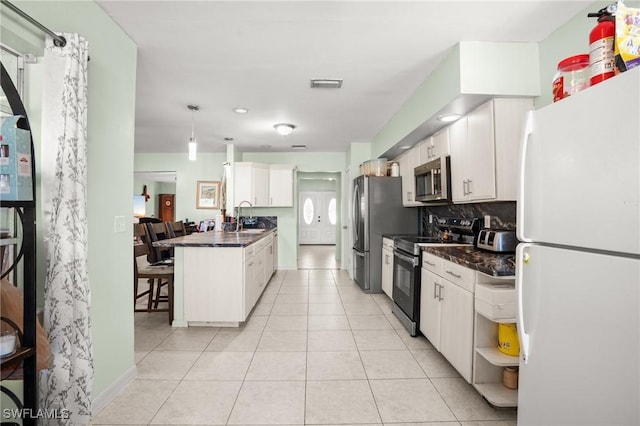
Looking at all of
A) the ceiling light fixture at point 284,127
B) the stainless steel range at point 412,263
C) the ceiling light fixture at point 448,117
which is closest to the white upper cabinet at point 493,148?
the ceiling light fixture at point 448,117

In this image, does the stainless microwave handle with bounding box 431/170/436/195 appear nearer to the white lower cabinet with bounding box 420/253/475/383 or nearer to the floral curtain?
the white lower cabinet with bounding box 420/253/475/383

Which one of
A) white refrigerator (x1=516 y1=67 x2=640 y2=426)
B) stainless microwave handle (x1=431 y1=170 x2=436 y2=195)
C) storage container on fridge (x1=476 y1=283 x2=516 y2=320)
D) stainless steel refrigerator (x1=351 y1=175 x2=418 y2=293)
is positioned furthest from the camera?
stainless steel refrigerator (x1=351 y1=175 x2=418 y2=293)

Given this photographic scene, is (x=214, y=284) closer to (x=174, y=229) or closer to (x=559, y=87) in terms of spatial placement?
(x=174, y=229)

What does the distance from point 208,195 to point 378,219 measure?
3800mm

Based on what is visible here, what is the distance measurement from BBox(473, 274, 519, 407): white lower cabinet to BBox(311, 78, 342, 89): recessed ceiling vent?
2069 millimetres

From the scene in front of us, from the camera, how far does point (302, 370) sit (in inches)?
87.5

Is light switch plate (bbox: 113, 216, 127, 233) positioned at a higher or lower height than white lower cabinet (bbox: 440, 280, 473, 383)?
higher

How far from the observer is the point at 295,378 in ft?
6.95

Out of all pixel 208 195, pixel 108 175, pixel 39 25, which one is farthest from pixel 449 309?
pixel 208 195

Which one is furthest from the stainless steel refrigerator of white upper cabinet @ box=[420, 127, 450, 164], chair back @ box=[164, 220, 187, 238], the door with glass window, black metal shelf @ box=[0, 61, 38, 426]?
the door with glass window

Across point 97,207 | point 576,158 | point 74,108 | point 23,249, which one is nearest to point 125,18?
point 74,108

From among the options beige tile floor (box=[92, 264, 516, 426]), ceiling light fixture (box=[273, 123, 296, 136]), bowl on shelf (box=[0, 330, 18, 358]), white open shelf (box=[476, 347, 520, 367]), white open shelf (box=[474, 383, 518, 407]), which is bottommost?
beige tile floor (box=[92, 264, 516, 426])

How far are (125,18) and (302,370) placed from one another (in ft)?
8.86

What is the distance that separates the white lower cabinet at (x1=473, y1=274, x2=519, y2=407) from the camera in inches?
67.1
